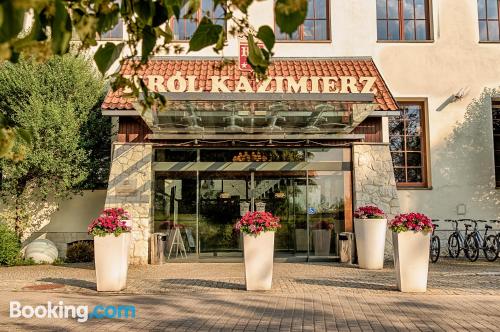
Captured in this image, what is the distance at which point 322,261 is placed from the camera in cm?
1328

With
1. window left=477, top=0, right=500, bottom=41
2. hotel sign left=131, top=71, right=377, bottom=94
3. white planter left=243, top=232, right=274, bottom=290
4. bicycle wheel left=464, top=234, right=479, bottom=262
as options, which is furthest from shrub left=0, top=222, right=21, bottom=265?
window left=477, top=0, right=500, bottom=41

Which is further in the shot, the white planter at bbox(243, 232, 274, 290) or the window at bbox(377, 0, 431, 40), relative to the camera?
the window at bbox(377, 0, 431, 40)

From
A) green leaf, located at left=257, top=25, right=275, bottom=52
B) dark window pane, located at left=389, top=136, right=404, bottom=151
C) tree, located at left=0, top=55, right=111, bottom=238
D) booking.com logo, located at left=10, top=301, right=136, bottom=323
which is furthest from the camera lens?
dark window pane, located at left=389, top=136, right=404, bottom=151

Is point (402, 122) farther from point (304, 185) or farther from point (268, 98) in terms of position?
point (268, 98)

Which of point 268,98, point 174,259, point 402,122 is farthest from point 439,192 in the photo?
point 174,259

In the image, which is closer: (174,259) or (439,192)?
(174,259)

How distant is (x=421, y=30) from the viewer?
50.5ft

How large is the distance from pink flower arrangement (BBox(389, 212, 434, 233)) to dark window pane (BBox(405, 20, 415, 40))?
27.0 ft

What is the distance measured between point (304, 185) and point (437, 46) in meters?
5.90

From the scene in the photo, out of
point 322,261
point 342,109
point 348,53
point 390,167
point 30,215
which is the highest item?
point 348,53

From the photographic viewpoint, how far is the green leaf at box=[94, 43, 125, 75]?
6.66 feet

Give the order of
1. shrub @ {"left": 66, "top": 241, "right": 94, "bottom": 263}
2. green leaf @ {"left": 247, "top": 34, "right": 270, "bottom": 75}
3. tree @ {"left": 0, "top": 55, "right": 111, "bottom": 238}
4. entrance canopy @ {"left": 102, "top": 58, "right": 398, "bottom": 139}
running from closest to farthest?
green leaf @ {"left": 247, "top": 34, "right": 270, "bottom": 75}, entrance canopy @ {"left": 102, "top": 58, "right": 398, "bottom": 139}, tree @ {"left": 0, "top": 55, "right": 111, "bottom": 238}, shrub @ {"left": 66, "top": 241, "right": 94, "bottom": 263}

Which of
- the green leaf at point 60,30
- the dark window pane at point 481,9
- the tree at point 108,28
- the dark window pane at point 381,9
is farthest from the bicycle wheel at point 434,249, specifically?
the green leaf at point 60,30

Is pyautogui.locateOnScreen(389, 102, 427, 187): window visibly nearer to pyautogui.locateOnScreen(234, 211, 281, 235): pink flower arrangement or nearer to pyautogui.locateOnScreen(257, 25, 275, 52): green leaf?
pyautogui.locateOnScreen(234, 211, 281, 235): pink flower arrangement
